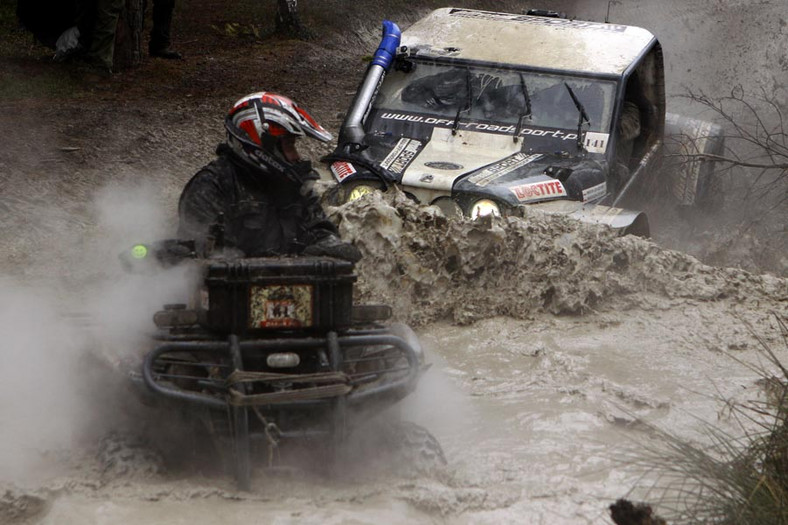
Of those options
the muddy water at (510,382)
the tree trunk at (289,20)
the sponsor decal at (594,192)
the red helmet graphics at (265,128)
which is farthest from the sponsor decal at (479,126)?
the tree trunk at (289,20)

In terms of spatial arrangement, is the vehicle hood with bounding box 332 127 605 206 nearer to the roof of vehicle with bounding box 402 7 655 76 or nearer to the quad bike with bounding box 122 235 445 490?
the roof of vehicle with bounding box 402 7 655 76

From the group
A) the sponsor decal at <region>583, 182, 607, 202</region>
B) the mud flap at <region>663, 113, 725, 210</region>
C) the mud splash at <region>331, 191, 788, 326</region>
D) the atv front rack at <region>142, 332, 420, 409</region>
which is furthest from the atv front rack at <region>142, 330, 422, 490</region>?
the mud flap at <region>663, 113, 725, 210</region>

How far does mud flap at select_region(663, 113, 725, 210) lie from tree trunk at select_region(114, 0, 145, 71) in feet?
19.6

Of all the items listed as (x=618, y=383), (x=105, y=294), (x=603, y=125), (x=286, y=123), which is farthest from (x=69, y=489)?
(x=603, y=125)

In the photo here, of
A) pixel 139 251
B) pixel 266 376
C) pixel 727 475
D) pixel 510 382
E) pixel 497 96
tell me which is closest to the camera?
pixel 727 475

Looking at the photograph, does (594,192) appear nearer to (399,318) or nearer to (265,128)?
(399,318)

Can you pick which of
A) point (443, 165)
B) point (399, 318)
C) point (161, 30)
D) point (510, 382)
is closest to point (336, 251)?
point (510, 382)

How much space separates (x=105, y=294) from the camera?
6777 millimetres

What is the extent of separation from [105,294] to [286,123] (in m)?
2.16

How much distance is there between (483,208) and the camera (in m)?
7.40

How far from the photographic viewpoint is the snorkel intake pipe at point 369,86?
27.5ft

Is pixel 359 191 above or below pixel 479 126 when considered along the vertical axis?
below

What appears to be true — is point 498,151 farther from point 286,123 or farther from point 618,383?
point 286,123

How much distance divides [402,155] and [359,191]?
665 millimetres
